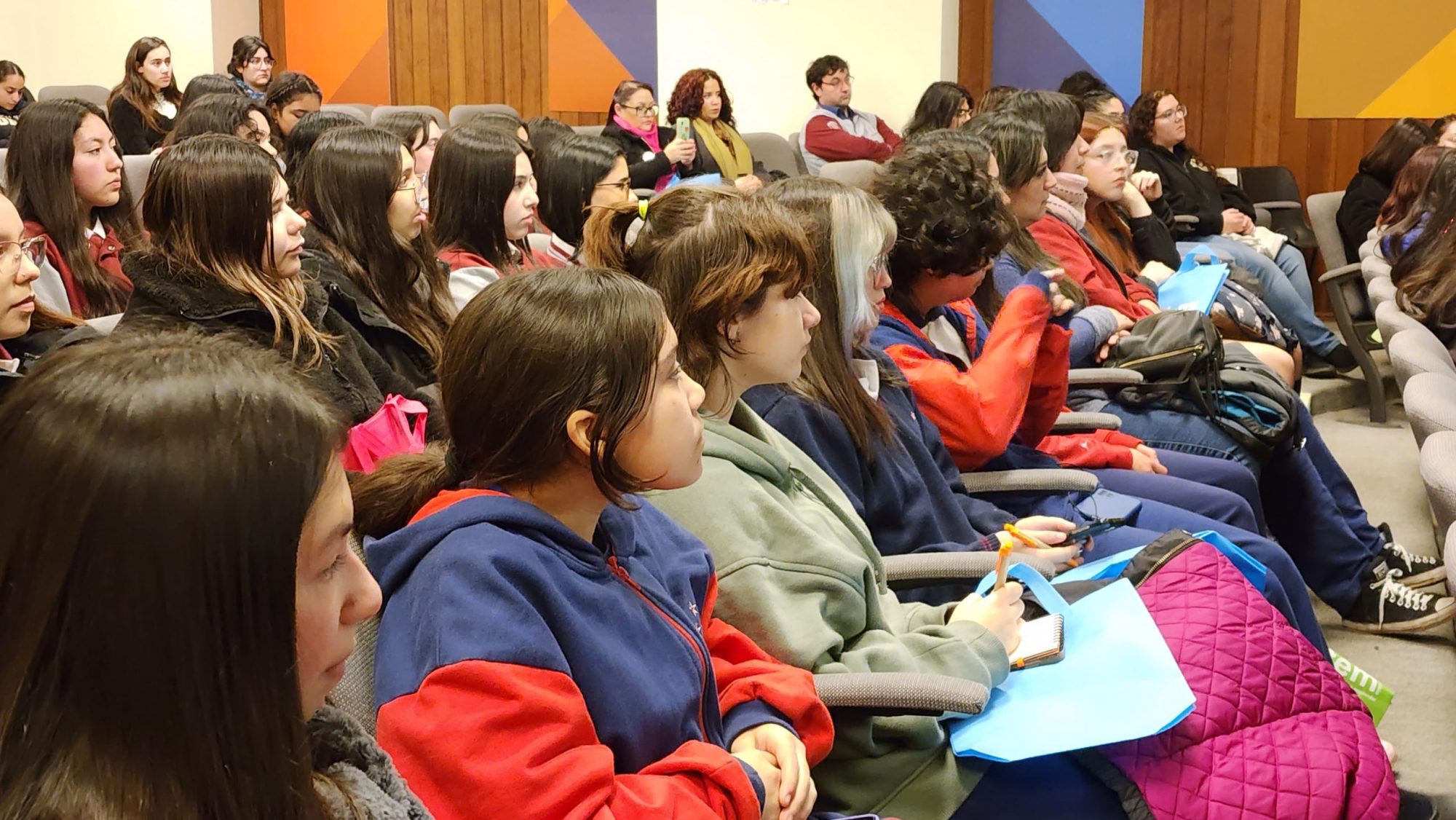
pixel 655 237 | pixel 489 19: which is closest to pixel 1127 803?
pixel 655 237

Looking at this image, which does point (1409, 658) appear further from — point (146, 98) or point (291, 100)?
point (146, 98)

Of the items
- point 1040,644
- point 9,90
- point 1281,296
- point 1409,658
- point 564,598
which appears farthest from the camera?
point 9,90

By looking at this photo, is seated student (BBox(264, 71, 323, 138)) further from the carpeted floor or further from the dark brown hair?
the dark brown hair

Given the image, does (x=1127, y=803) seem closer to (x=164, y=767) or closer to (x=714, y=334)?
(x=714, y=334)

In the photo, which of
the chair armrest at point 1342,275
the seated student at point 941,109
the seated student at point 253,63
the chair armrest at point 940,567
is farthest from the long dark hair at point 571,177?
the seated student at point 253,63

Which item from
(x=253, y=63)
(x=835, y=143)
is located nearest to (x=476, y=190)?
(x=835, y=143)

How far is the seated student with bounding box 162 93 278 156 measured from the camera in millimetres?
4477

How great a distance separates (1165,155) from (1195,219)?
2.21 ft

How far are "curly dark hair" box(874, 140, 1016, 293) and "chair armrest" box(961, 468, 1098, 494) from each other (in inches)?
15.9

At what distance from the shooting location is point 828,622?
1.63m

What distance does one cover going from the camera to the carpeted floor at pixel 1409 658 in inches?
97.5

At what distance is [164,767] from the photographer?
72 centimetres

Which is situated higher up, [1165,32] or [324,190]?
[1165,32]

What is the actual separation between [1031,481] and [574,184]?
165 centimetres
